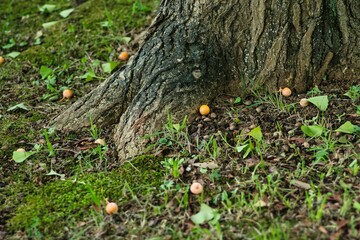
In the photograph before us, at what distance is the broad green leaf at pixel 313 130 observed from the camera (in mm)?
3430

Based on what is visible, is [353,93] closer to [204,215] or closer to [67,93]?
[204,215]

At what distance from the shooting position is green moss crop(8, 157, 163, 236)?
125 inches

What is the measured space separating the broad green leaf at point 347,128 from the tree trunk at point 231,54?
55 cm

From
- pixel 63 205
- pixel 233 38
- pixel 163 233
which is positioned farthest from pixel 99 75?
pixel 163 233

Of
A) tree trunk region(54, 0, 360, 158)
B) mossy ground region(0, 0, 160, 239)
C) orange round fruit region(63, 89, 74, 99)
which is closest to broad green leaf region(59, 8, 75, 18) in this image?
mossy ground region(0, 0, 160, 239)

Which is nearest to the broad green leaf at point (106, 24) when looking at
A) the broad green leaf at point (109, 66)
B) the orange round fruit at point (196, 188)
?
the broad green leaf at point (109, 66)

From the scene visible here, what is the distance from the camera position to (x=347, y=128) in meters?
3.40

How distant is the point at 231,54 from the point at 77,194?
4.61ft

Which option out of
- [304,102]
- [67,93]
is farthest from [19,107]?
[304,102]

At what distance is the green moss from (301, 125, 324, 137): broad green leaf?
90 cm

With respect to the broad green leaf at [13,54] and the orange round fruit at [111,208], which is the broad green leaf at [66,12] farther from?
the orange round fruit at [111,208]

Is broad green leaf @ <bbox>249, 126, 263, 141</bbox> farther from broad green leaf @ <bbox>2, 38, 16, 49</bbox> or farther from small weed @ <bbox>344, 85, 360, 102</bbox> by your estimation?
broad green leaf @ <bbox>2, 38, 16, 49</bbox>

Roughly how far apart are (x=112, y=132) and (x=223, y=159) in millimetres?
902

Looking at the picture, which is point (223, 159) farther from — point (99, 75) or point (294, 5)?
point (99, 75)
